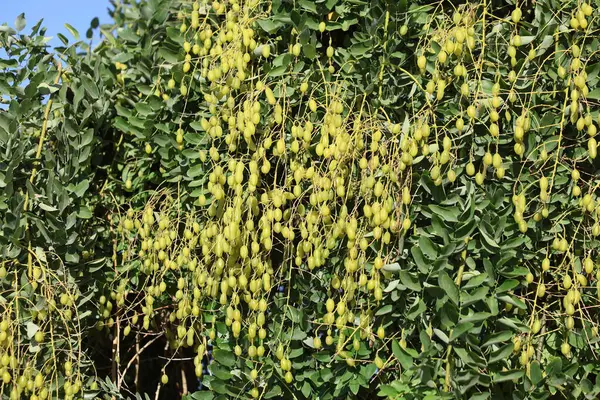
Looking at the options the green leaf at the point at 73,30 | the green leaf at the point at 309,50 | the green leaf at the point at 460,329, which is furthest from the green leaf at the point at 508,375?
the green leaf at the point at 73,30

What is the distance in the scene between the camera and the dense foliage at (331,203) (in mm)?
1991

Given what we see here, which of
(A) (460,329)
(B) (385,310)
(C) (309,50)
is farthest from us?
(C) (309,50)

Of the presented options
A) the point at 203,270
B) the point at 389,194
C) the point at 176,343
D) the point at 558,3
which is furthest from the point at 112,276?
the point at 558,3

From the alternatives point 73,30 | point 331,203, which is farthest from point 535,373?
point 73,30

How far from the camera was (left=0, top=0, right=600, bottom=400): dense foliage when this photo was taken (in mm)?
1991

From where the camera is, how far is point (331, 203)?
84.0 inches

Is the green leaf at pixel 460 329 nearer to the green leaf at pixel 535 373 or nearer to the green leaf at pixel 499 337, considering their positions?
the green leaf at pixel 499 337

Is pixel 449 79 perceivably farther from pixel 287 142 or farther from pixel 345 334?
pixel 345 334

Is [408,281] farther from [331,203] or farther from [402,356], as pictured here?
[331,203]

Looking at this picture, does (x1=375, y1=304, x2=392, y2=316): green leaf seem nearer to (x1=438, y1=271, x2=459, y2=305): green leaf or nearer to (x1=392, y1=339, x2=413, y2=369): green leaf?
(x1=392, y1=339, x2=413, y2=369): green leaf

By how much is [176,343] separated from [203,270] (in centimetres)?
36

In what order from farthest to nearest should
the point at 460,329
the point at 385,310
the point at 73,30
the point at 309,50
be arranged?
1. the point at 73,30
2. the point at 309,50
3. the point at 385,310
4. the point at 460,329

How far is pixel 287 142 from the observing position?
7.24ft

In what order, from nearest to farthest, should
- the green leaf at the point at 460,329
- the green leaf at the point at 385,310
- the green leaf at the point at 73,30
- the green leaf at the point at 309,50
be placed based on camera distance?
A: the green leaf at the point at 460,329 → the green leaf at the point at 385,310 → the green leaf at the point at 309,50 → the green leaf at the point at 73,30
